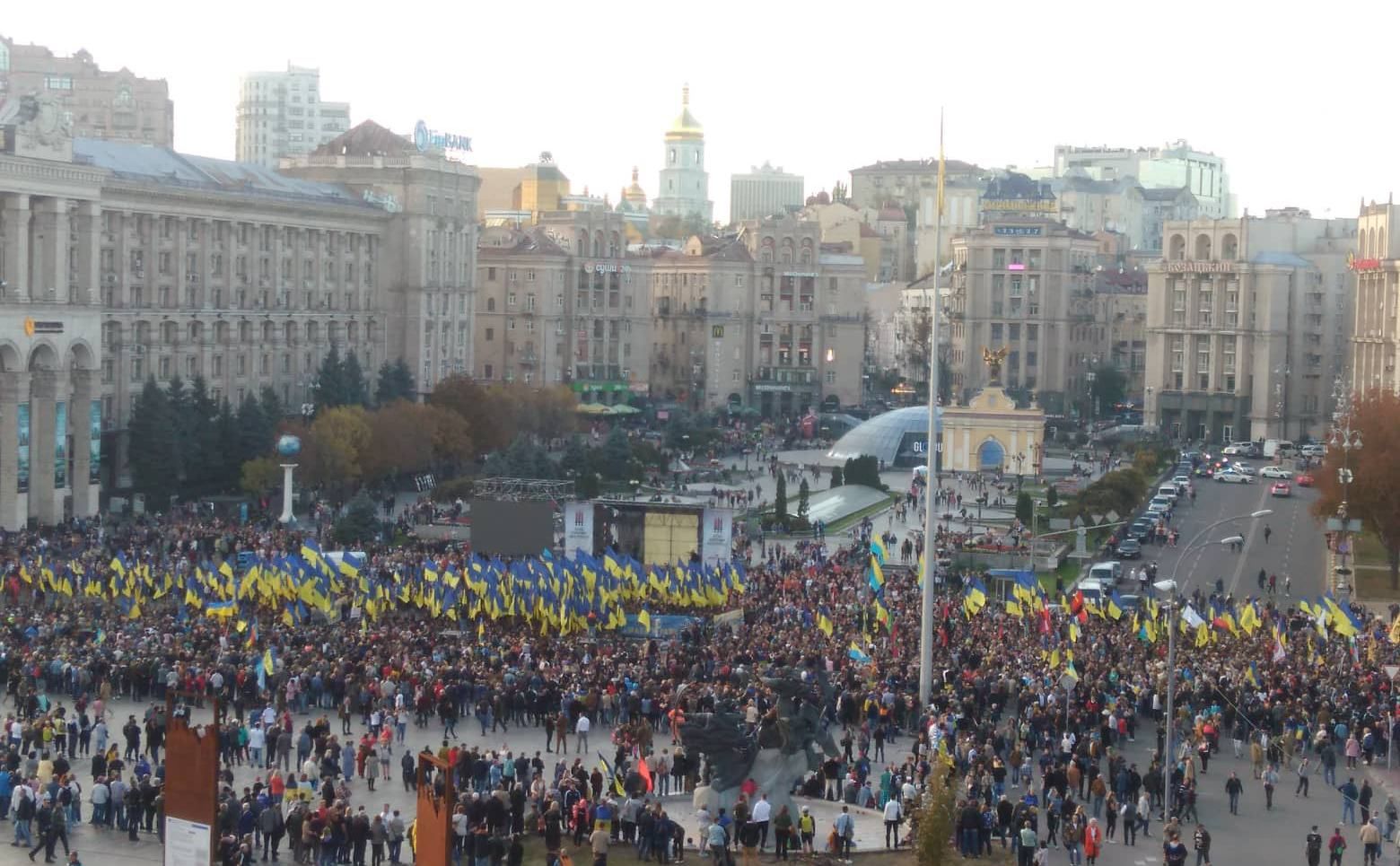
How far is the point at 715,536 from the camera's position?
173 feet

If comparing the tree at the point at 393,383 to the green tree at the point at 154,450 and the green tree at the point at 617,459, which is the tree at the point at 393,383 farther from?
the green tree at the point at 154,450

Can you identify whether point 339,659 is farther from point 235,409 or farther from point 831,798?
point 235,409

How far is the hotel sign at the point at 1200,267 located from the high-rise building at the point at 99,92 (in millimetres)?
65172

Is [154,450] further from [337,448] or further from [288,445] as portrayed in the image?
[288,445]

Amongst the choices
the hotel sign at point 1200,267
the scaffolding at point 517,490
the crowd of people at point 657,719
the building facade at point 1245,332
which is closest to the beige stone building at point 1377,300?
the building facade at point 1245,332

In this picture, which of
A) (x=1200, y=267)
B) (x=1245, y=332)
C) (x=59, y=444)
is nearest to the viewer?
(x=59, y=444)

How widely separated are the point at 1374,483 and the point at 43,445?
121 feet

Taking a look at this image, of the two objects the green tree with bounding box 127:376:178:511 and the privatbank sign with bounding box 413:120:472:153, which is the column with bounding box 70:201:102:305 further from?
the privatbank sign with bounding box 413:120:472:153

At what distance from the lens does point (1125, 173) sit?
199 m

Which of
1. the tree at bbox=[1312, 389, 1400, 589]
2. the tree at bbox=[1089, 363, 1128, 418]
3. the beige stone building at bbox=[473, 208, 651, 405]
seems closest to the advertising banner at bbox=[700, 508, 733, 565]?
the tree at bbox=[1312, 389, 1400, 589]

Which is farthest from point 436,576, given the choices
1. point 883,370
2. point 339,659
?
point 883,370

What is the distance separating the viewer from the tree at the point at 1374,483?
5631 centimetres

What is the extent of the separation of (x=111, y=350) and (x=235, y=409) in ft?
20.6

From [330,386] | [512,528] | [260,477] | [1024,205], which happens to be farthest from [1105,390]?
[512,528]
